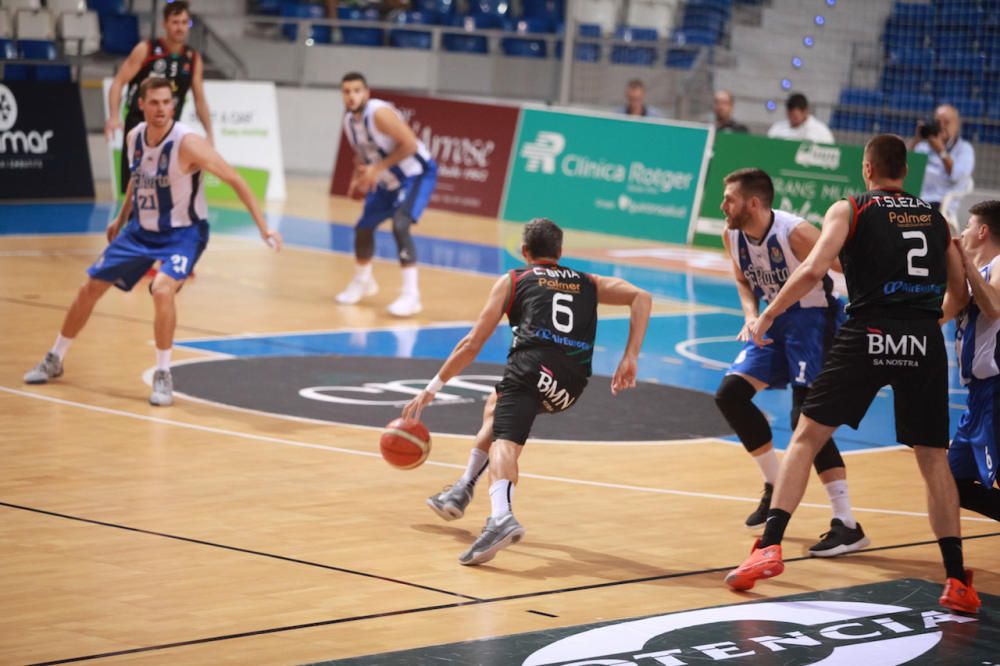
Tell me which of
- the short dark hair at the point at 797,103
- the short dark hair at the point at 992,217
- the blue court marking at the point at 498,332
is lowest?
the blue court marking at the point at 498,332

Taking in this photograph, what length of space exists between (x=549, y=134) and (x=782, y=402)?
1092 cm

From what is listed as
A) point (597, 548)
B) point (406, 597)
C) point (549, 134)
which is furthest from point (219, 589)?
point (549, 134)

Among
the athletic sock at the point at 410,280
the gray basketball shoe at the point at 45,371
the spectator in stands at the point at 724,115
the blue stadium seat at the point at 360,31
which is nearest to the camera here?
the gray basketball shoe at the point at 45,371

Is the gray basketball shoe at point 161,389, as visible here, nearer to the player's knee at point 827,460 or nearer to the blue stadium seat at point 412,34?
the player's knee at point 827,460

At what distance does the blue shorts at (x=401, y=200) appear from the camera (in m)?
14.6

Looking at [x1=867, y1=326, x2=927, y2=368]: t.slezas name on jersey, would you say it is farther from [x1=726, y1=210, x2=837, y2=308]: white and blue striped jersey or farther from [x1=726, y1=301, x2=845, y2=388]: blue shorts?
[x1=726, y1=301, x2=845, y2=388]: blue shorts

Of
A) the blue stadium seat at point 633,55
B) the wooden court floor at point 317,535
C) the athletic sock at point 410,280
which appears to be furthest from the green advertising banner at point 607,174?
the wooden court floor at point 317,535

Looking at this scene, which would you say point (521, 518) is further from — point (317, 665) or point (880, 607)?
point (317, 665)

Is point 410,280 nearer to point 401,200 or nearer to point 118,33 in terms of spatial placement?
point 401,200

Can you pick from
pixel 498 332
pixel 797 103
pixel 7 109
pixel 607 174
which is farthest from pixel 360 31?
pixel 498 332

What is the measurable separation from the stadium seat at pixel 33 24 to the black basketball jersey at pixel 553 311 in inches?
746

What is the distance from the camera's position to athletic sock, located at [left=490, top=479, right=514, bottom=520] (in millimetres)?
6871

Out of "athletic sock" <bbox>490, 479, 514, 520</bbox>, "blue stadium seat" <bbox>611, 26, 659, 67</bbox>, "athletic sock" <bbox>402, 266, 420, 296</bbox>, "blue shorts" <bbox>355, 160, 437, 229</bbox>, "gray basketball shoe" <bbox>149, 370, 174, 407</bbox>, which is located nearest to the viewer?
"athletic sock" <bbox>490, 479, 514, 520</bbox>

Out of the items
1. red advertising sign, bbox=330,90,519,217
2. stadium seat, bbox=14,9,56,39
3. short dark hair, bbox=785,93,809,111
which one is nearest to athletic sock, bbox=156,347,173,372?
Answer: short dark hair, bbox=785,93,809,111
